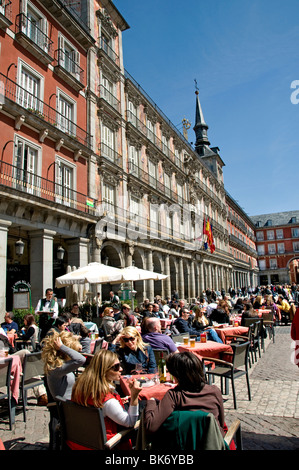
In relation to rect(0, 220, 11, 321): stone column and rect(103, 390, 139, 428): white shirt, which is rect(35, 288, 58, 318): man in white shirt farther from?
rect(103, 390, 139, 428): white shirt

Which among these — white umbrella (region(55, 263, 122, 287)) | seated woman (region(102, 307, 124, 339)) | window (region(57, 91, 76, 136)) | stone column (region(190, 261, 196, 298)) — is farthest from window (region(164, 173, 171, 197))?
seated woman (region(102, 307, 124, 339))

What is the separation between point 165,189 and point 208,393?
79.0 feet

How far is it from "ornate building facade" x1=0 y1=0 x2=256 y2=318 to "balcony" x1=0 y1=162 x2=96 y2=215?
0.05 m

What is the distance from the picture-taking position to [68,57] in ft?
51.7

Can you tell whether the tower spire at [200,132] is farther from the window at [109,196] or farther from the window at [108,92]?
the window at [109,196]

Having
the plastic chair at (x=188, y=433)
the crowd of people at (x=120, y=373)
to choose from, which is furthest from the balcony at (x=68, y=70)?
the plastic chair at (x=188, y=433)

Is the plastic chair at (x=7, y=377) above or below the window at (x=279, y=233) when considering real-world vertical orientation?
below

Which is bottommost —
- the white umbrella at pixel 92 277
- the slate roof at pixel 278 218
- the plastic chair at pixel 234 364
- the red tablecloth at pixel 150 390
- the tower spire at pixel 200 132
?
the plastic chair at pixel 234 364

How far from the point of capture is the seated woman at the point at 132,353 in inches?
158

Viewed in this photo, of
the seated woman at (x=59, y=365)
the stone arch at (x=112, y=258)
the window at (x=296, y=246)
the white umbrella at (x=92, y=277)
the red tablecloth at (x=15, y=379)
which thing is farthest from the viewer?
the window at (x=296, y=246)

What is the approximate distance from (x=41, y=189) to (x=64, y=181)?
80.8 inches

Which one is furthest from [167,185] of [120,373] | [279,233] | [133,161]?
[279,233]

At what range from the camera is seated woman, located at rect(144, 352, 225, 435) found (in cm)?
209
